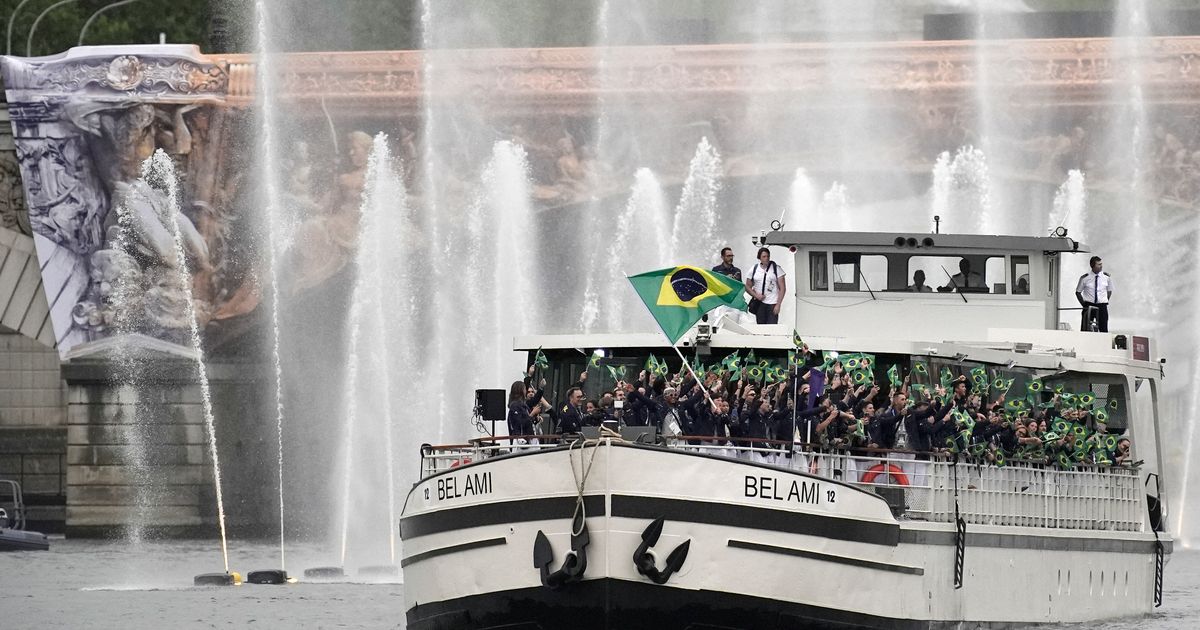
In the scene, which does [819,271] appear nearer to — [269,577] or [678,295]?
[678,295]

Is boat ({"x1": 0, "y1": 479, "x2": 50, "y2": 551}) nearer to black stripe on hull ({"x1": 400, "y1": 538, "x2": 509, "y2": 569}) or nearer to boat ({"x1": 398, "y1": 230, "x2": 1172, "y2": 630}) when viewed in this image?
boat ({"x1": 398, "y1": 230, "x2": 1172, "y2": 630})

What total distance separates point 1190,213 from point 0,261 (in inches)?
1409

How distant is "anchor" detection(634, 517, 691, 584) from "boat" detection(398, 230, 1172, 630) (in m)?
0.02

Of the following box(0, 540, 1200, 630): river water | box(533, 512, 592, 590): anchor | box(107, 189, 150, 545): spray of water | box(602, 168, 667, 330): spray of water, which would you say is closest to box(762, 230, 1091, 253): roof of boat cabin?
box(0, 540, 1200, 630): river water

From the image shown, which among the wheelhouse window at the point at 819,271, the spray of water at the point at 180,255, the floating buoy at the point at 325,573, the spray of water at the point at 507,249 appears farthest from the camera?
the spray of water at the point at 180,255

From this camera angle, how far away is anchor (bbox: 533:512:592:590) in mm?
27422

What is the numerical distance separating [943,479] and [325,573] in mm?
22598

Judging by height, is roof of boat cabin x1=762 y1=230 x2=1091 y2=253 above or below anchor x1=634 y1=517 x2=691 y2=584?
above

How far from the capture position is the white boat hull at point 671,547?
27438 mm

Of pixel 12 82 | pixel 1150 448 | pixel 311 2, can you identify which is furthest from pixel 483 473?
pixel 311 2

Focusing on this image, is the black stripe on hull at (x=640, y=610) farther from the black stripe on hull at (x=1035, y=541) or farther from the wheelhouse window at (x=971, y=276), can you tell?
the wheelhouse window at (x=971, y=276)

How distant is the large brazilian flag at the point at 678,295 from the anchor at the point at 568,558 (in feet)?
15.5

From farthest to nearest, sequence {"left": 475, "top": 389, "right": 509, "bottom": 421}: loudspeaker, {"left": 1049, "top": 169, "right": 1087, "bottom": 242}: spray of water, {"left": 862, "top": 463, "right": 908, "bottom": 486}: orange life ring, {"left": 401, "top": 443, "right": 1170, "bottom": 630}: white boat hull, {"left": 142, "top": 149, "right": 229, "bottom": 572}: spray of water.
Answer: {"left": 1049, "top": 169, "right": 1087, "bottom": 242}: spray of water, {"left": 142, "top": 149, "right": 229, "bottom": 572}: spray of water, {"left": 475, "top": 389, "right": 509, "bottom": 421}: loudspeaker, {"left": 862, "top": 463, "right": 908, "bottom": 486}: orange life ring, {"left": 401, "top": 443, "right": 1170, "bottom": 630}: white boat hull

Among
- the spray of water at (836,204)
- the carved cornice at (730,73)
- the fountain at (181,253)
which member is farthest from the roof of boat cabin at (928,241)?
the carved cornice at (730,73)
